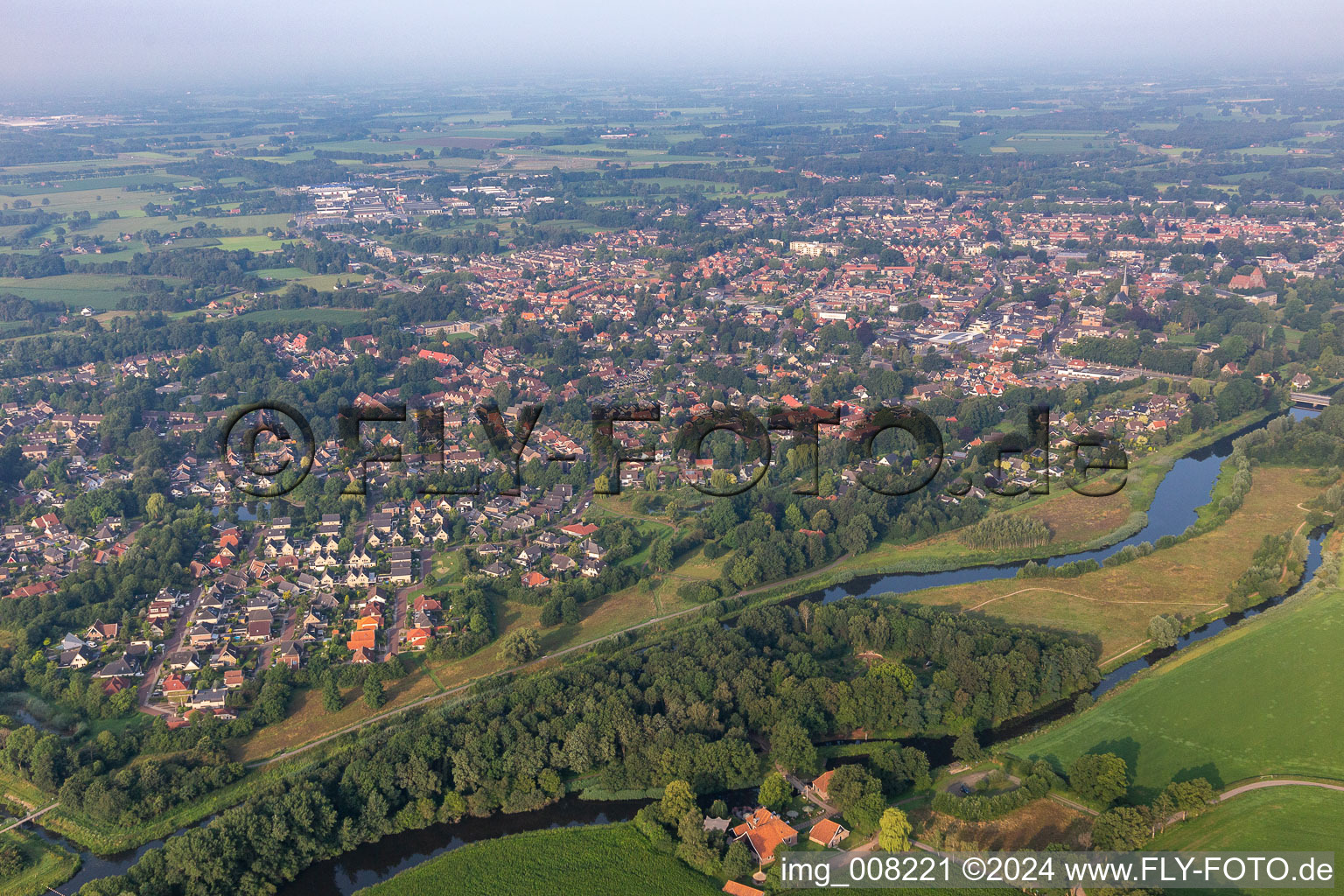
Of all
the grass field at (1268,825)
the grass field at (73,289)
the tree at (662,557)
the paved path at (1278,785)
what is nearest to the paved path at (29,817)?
the tree at (662,557)

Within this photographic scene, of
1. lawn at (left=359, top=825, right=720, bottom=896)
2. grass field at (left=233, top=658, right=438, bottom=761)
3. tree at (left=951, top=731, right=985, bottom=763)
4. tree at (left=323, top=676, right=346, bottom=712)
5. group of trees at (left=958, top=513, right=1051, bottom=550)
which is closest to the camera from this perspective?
lawn at (left=359, top=825, right=720, bottom=896)

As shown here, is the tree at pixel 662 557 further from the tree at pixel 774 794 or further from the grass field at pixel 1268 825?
the grass field at pixel 1268 825

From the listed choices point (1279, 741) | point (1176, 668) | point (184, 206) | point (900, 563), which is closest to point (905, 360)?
point (900, 563)

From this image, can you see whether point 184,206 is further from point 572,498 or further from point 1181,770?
point 1181,770

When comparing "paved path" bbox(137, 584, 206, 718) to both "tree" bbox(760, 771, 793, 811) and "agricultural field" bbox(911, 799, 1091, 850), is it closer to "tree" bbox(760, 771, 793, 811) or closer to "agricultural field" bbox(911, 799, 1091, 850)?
"tree" bbox(760, 771, 793, 811)

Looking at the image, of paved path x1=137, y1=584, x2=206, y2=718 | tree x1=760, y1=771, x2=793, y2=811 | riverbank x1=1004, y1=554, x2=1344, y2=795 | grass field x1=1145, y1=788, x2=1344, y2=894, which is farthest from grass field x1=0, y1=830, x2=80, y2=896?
grass field x1=1145, y1=788, x2=1344, y2=894

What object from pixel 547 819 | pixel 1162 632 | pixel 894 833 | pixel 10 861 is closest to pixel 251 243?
pixel 10 861
